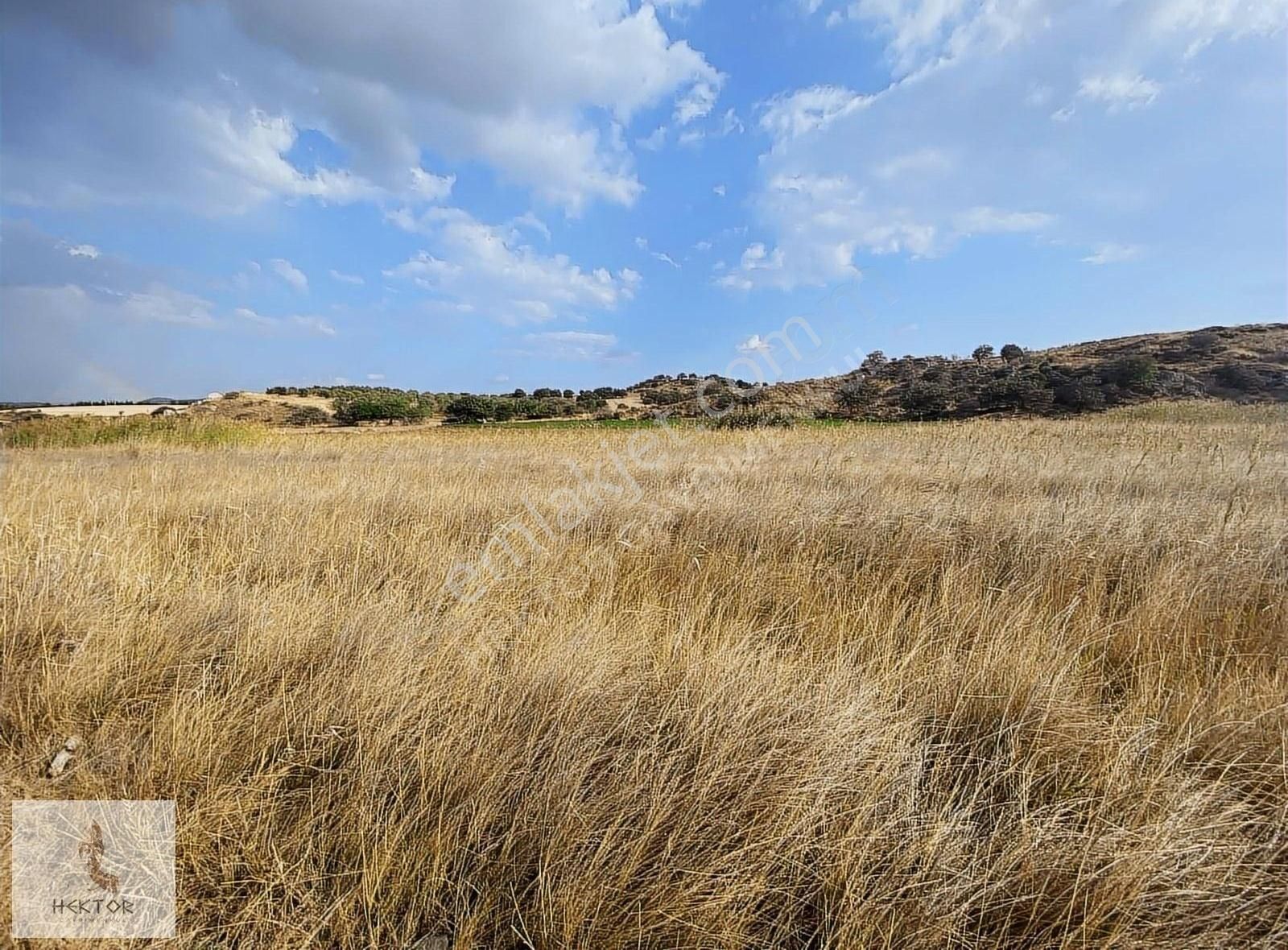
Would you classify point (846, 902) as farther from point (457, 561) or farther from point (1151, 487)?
point (1151, 487)

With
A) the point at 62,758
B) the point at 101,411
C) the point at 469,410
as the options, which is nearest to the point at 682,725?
the point at 62,758

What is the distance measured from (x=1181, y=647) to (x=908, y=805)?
6.45ft

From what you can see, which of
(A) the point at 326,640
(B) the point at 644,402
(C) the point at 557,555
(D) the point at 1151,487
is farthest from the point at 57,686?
(B) the point at 644,402

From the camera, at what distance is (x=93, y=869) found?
44.4 inches

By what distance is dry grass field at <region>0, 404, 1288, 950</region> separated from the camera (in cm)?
110

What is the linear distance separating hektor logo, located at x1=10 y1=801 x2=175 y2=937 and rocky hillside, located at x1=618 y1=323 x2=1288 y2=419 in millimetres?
17615

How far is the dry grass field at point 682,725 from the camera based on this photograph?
3.61 feet

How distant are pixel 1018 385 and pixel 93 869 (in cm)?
3274

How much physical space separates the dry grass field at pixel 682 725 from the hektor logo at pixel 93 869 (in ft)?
0.16

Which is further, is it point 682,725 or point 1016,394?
point 1016,394

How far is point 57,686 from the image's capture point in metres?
1.62

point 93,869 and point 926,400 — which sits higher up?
point 926,400

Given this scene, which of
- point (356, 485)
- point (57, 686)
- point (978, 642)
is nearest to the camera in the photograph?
point (57, 686)

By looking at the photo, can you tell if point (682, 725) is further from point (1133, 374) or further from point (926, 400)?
point (1133, 374)
